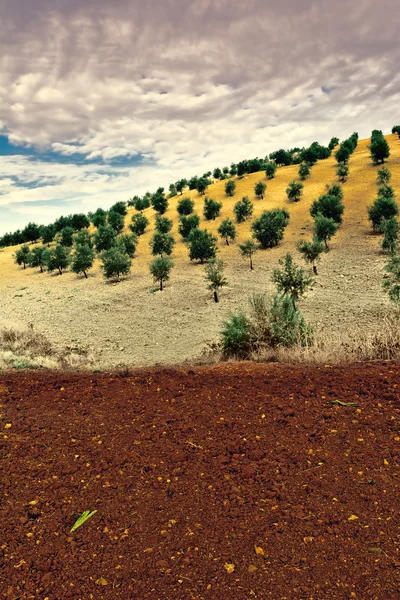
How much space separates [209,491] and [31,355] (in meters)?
11.3

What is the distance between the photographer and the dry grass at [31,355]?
10266 mm

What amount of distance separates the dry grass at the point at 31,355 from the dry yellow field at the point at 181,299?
1144 mm

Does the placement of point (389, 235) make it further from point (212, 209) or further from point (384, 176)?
point (212, 209)

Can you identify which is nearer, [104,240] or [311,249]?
[311,249]

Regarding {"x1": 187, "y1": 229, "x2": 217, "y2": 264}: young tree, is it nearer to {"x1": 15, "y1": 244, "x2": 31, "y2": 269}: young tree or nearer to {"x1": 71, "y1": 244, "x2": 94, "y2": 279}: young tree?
{"x1": 71, "y1": 244, "x2": 94, "y2": 279}: young tree

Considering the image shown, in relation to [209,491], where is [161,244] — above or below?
above

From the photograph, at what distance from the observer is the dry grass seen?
10266mm

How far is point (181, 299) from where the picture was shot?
33000 millimetres

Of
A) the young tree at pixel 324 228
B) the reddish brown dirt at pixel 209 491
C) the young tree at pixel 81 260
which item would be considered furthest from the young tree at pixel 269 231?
the reddish brown dirt at pixel 209 491

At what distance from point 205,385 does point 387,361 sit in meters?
3.58

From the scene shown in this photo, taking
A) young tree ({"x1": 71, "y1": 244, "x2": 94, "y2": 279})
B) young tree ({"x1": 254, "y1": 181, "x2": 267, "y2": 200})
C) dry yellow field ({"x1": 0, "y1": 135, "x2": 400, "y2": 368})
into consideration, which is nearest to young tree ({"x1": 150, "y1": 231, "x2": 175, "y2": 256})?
dry yellow field ({"x1": 0, "y1": 135, "x2": 400, "y2": 368})

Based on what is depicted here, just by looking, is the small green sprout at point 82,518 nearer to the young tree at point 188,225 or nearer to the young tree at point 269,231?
the young tree at point 269,231

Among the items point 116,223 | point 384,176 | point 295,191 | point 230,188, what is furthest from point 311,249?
point 230,188

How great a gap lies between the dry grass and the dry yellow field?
1144 millimetres
